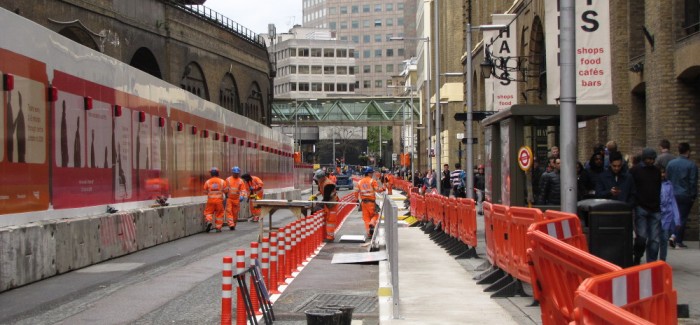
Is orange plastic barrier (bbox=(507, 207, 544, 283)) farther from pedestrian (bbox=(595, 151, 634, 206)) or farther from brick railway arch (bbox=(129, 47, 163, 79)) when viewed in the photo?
brick railway arch (bbox=(129, 47, 163, 79))

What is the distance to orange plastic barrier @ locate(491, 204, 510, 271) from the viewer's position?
12530 mm

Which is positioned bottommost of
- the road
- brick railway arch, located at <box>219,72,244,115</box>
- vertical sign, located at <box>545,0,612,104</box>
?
the road

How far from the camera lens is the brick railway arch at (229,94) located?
214ft

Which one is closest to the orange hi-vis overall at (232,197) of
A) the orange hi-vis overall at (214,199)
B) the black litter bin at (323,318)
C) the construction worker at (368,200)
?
the orange hi-vis overall at (214,199)

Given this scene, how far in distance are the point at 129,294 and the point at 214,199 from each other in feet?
42.9

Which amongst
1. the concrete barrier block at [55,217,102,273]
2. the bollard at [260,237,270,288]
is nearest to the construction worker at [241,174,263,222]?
the concrete barrier block at [55,217,102,273]

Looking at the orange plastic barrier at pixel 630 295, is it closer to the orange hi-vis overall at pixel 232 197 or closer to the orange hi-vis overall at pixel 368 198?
the orange hi-vis overall at pixel 368 198

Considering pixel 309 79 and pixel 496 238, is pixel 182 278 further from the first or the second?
pixel 309 79

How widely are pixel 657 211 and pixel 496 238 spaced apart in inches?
86.9

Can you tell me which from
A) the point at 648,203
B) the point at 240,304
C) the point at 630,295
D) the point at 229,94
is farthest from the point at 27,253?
the point at 229,94

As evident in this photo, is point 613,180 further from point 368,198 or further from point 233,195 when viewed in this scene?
point 233,195

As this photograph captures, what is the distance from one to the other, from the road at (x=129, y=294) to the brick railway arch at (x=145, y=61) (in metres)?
31.9

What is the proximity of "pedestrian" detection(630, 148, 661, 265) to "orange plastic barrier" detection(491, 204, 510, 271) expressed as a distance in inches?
70.1

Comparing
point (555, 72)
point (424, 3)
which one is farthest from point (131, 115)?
point (424, 3)
